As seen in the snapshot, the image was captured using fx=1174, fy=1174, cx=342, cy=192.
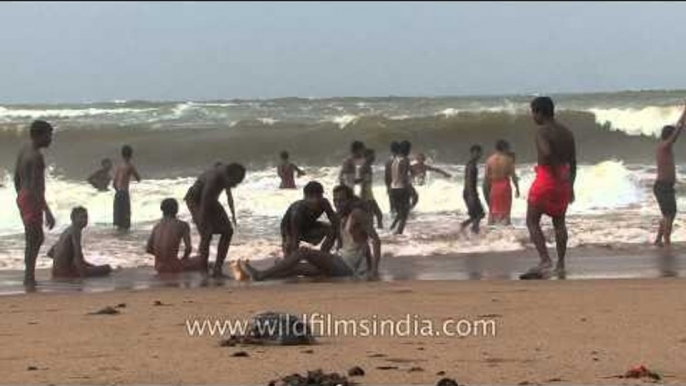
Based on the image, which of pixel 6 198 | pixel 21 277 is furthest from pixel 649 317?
pixel 6 198

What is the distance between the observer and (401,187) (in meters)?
15.7

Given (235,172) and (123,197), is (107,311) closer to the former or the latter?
(235,172)

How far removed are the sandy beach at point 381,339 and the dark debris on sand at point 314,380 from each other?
15cm

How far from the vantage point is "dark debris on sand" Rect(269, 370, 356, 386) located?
447 centimetres

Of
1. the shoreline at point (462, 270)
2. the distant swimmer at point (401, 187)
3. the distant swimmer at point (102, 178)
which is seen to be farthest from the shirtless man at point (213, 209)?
the distant swimmer at point (102, 178)

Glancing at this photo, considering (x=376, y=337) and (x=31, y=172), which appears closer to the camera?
(x=376, y=337)

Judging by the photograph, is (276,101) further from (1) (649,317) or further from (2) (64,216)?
(1) (649,317)

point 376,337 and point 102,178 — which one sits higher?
point 376,337

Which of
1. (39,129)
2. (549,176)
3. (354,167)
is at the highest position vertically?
(39,129)

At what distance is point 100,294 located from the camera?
8.98m

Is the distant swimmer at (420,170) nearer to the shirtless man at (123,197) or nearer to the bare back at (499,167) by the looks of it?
the bare back at (499,167)

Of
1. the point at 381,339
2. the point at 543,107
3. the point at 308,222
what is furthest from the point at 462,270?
the point at 381,339

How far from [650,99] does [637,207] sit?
68.3ft

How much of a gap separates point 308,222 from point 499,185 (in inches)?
229
